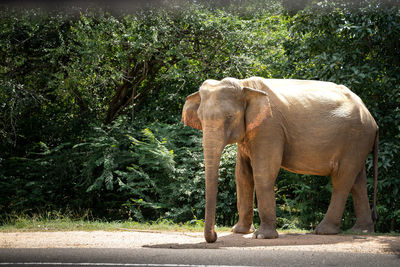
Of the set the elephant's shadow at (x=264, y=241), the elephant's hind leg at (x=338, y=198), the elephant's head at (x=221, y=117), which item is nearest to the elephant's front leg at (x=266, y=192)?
the elephant's shadow at (x=264, y=241)

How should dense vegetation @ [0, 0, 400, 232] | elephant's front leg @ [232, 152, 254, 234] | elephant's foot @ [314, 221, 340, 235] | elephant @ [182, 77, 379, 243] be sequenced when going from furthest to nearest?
dense vegetation @ [0, 0, 400, 232] → elephant's front leg @ [232, 152, 254, 234] → elephant's foot @ [314, 221, 340, 235] → elephant @ [182, 77, 379, 243]

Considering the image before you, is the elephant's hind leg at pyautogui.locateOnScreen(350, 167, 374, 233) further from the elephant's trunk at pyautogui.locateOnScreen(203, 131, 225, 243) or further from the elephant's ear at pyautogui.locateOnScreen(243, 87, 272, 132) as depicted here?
the elephant's trunk at pyautogui.locateOnScreen(203, 131, 225, 243)

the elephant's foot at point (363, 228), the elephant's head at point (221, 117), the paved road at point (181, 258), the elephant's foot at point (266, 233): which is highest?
the elephant's head at point (221, 117)

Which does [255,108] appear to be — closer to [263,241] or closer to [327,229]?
[263,241]

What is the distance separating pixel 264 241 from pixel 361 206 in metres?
2.78

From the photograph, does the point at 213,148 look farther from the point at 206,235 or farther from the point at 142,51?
the point at 142,51

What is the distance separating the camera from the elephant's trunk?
7.64m

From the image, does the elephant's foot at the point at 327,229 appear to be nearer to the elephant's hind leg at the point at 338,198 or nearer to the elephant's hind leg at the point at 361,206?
the elephant's hind leg at the point at 338,198

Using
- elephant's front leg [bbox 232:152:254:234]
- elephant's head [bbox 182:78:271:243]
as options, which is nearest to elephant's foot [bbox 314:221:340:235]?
elephant's front leg [bbox 232:152:254:234]

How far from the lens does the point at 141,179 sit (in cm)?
1431

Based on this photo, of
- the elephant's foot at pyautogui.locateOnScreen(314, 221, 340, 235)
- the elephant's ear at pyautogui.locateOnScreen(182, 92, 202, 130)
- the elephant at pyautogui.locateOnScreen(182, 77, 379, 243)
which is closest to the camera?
the elephant at pyautogui.locateOnScreen(182, 77, 379, 243)

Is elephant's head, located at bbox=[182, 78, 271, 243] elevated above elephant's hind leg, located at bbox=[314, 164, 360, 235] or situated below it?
above

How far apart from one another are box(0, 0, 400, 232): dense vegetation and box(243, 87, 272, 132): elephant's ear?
11.3 feet

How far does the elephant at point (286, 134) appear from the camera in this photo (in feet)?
27.8
